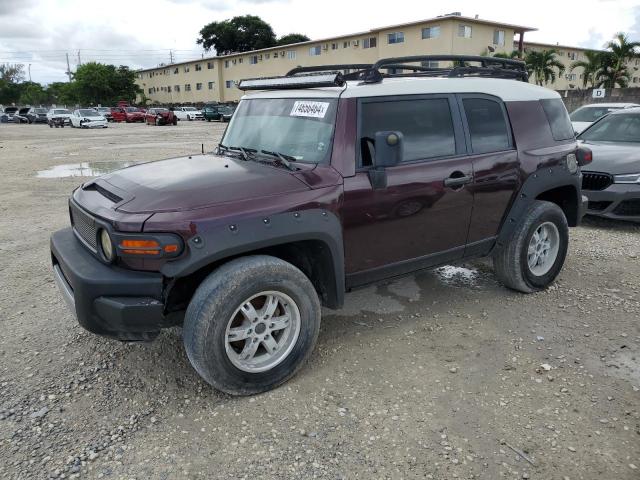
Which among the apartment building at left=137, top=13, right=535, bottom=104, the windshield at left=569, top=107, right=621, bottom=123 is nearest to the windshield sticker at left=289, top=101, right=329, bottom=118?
the windshield at left=569, top=107, right=621, bottom=123

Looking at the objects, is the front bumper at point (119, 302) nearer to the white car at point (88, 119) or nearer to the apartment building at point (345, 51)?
the white car at point (88, 119)

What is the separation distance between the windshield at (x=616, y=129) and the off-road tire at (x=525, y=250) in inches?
154

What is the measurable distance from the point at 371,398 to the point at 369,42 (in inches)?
1883

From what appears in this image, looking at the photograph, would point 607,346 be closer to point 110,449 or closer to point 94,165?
point 110,449

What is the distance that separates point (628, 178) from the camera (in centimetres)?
657

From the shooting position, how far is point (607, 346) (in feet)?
12.1

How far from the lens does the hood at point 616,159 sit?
6633 mm

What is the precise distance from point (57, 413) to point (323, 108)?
254 centimetres

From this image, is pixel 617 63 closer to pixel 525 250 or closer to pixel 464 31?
pixel 464 31

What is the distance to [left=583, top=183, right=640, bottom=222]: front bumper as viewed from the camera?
6.51 meters

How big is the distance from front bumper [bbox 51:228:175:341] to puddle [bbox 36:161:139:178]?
9930mm

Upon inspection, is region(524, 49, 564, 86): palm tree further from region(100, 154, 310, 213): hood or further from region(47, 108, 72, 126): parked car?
region(100, 154, 310, 213): hood

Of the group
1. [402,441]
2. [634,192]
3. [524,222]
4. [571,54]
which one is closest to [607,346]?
Answer: [524,222]

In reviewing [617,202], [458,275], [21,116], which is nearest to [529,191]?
[458,275]
